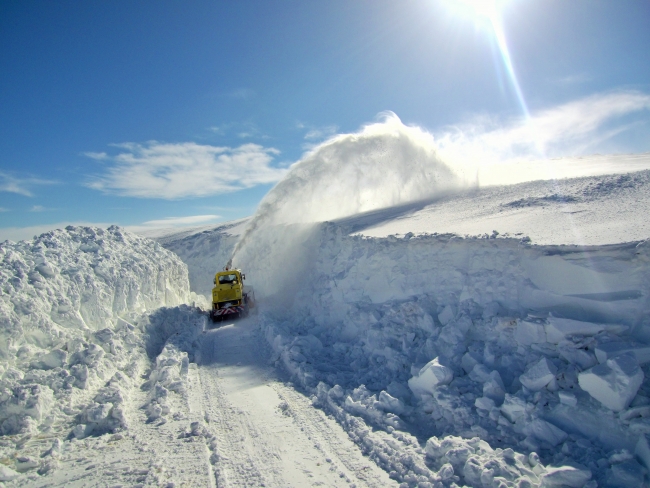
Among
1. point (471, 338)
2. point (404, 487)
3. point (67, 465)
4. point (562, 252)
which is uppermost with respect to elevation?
point (562, 252)

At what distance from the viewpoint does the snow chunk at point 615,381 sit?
13.7 feet

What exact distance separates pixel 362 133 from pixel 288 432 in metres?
13.6

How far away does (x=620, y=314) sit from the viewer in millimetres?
5160

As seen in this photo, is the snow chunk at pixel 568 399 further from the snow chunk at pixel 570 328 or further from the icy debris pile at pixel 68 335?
the icy debris pile at pixel 68 335

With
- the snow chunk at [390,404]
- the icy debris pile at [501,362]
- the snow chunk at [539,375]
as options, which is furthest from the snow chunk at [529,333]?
the snow chunk at [390,404]

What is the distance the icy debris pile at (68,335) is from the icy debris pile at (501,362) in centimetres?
348

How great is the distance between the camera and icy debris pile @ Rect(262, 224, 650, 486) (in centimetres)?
420

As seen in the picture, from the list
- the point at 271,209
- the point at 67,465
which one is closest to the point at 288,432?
the point at 67,465

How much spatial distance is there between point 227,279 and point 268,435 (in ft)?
31.7

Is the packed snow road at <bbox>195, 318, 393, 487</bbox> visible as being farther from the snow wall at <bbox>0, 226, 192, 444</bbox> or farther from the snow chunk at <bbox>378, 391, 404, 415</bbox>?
the snow wall at <bbox>0, 226, 192, 444</bbox>

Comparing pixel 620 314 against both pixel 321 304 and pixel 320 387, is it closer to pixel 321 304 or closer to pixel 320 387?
pixel 320 387

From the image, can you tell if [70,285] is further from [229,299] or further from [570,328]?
[570,328]

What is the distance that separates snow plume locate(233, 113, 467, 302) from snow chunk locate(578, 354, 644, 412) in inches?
453

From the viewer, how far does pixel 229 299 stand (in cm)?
1372
